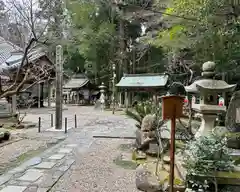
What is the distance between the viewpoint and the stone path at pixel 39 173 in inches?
188

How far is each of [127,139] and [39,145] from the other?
3.10 meters

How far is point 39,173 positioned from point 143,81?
17173 millimetres

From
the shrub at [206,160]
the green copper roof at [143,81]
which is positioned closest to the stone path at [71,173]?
the shrub at [206,160]

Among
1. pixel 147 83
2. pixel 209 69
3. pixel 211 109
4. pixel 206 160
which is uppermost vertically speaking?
pixel 147 83

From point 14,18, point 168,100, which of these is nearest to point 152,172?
point 168,100

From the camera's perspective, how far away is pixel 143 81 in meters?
22.2

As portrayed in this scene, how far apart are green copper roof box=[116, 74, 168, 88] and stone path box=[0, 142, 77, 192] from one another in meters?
14.3

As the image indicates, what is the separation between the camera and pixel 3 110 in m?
13.9

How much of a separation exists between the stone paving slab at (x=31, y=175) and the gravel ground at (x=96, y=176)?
491 millimetres

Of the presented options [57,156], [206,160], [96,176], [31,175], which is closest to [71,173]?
[96,176]

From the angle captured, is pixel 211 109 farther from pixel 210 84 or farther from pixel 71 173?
pixel 71 173

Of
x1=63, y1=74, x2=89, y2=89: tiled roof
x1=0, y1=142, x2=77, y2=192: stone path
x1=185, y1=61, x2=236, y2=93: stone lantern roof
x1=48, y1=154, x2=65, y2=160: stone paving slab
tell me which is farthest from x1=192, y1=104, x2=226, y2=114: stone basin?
x1=63, y1=74, x2=89, y2=89: tiled roof

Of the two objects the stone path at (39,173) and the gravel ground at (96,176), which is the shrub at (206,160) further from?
the stone path at (39,173)

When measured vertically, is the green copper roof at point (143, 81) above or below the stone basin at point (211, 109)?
above
